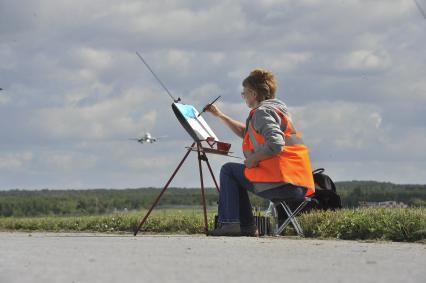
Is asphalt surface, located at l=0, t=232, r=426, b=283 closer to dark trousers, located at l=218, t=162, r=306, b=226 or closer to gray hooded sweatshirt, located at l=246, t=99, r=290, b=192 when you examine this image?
gray hooded sweatshirt, located at l=246, t=99, r=290, b=192

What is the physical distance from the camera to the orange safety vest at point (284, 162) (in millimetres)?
10945

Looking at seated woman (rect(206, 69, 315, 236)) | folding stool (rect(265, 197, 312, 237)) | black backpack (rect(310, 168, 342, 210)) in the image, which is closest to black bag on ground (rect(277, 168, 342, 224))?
black backpack (rect(310, 168, 342, 210))

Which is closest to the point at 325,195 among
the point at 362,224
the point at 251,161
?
the point at 362,224

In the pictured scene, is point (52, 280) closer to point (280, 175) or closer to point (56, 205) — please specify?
point (280, 175)

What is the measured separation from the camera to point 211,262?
24.9 feet

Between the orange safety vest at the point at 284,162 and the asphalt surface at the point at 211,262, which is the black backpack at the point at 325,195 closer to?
the orange safety vest at the point at 284,162

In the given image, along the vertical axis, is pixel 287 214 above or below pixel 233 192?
below

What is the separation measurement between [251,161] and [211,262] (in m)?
3.45

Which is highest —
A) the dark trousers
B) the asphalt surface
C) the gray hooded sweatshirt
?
the gray hooded sweatshirt

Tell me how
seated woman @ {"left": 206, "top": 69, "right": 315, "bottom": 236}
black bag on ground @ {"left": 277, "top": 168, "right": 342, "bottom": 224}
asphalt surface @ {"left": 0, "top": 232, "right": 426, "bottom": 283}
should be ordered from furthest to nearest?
black bag on ground @ {"left": 277, "top": 168, "right": 342, "bottom": 224} < seated woman @ {"left": 206, "top": 69, "right": 315, "bottom": 236} < asphalt surface @ {"left": 0, "top": 232, "right": 426, "bottom": 283}

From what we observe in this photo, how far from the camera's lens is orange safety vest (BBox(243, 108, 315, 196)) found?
431 inches

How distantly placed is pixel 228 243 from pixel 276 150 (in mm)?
1613

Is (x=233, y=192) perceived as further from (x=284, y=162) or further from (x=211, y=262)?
(x=211, y=262)

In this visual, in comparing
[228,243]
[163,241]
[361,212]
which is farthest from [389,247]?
[361,212]
